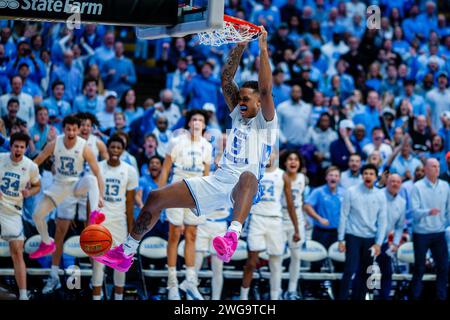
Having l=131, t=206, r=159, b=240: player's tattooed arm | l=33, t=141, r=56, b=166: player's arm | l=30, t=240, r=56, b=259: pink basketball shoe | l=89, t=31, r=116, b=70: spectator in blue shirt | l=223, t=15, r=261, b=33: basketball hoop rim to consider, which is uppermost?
l=89, t=31, r=116, b=70: spectator in blue shirt

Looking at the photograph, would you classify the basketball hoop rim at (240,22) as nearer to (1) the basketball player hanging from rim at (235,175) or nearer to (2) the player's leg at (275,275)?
(1) the basketball player hanging from rim at (235,175)

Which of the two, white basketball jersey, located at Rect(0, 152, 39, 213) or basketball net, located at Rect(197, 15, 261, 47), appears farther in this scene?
white basketball jersey, located at Rect(0, 152, 39, 213)

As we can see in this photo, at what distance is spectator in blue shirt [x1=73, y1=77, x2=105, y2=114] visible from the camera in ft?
49.5

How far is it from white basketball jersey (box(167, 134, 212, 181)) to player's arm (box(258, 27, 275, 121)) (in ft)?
12.7

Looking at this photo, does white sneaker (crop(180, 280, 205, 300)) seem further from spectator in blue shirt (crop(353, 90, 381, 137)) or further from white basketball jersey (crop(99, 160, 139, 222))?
spectator in blue shirt (crop(353, 90, 381, 137))

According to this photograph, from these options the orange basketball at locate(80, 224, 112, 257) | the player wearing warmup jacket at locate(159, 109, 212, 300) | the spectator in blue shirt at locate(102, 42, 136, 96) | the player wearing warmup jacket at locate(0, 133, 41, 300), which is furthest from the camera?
the spectator in blue shirt at locate(102, 42, 136, 96)

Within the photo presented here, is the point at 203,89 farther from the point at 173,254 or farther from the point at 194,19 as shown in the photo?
the point at 194,19

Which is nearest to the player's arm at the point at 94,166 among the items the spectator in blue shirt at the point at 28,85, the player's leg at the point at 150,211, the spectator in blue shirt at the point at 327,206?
the spectator in blue shirt at the point at 28,85

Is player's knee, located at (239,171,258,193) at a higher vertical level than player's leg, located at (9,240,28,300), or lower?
higher

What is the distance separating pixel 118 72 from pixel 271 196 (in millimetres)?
5038

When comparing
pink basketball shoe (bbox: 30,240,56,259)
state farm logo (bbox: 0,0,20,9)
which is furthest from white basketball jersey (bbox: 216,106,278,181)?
pink basketball shoe (bbox: 30,240,56,259)

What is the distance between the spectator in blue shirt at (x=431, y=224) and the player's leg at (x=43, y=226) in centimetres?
544

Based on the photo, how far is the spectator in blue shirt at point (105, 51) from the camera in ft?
54.3

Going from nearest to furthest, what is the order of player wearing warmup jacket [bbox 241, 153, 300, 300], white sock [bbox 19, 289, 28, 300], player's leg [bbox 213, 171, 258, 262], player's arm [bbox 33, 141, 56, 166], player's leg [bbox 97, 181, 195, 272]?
player's leg [bbox 213, 171, 258, 262], player's leg [bbox 97, 181, 195, 272], white sock [bbox 19, 289, 28, 300], player's arm [bbox 33, 141, 56, 166], player wearing warmup jacket [bbox 241, 153, 300, 300]
